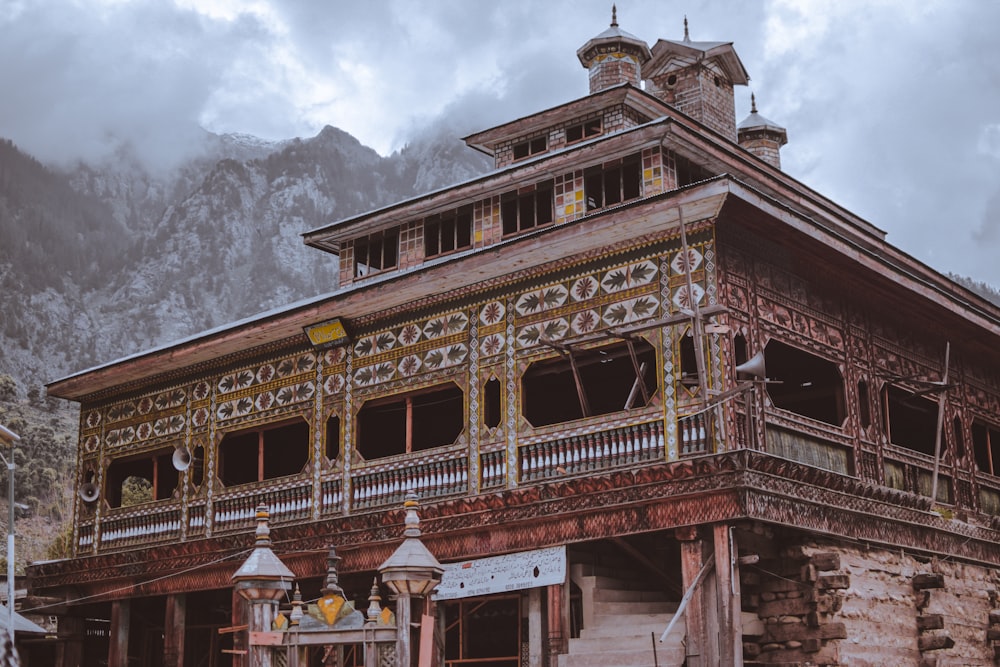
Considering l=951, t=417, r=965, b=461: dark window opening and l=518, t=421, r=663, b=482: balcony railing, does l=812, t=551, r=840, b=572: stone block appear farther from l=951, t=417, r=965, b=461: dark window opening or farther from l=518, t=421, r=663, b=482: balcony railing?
l=951, t=417, r=965, b=461: dark window opening

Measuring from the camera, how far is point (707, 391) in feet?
52.7

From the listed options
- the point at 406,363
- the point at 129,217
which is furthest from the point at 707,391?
the point at 129,217

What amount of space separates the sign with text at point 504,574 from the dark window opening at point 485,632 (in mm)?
1407

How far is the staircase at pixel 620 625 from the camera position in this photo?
16047 millimetres

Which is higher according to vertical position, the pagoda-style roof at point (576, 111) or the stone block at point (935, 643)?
the pagoda-style roof at point (576, 111)

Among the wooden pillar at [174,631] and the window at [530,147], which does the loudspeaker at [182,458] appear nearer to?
the wooden pillar at [174,631]

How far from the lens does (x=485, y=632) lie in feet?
67.2

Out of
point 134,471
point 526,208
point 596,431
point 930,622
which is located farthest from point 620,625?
point 134,471

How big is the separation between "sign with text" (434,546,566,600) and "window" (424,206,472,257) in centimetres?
666

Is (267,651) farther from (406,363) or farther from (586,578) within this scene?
(406,363)

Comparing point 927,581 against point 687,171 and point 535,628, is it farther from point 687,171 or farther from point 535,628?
point 687,171

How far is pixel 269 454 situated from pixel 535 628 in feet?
41.9

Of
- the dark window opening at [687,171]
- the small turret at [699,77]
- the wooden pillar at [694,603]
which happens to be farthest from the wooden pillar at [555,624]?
the small turret at [699,77]

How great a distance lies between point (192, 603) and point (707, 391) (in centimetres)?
1416
